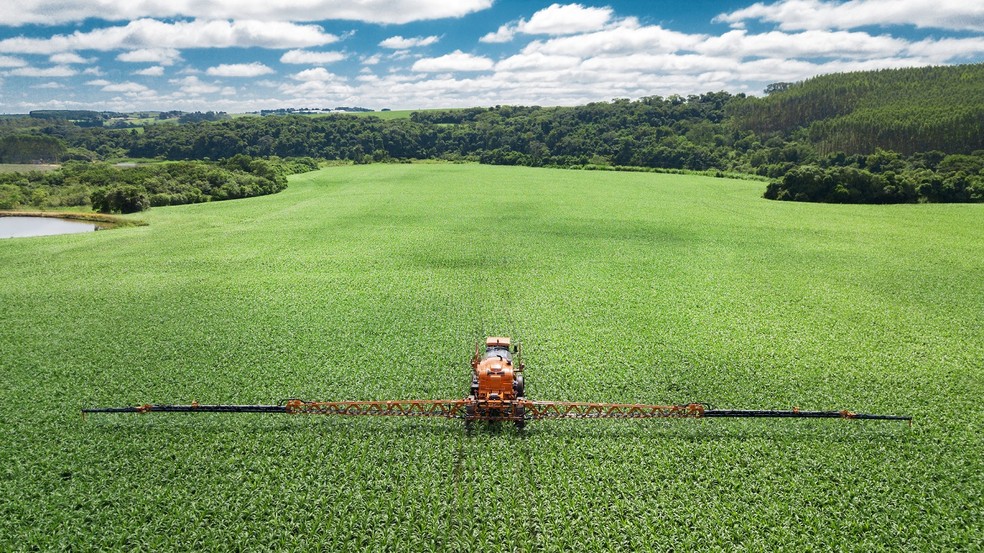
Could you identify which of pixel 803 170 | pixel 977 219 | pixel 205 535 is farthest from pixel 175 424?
pixel 803 170

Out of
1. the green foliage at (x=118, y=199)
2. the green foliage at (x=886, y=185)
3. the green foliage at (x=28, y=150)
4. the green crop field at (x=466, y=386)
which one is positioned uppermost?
the green foliage at (x=28, y=150)

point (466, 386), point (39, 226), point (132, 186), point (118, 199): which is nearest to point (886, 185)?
point (466, 386)

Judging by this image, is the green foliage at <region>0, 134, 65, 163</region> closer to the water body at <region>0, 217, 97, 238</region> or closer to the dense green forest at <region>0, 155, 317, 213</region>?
the dense green forest at <region>0, 155, 317, 213</region>

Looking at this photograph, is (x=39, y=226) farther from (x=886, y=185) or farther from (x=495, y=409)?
(x=886, y=185)

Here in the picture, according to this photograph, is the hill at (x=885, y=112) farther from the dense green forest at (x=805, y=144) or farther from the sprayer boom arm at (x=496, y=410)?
the sprayer boom arm at (x=496, y=410)

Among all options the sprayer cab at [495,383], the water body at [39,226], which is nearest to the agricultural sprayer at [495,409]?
the sprayer cab at [495,383]

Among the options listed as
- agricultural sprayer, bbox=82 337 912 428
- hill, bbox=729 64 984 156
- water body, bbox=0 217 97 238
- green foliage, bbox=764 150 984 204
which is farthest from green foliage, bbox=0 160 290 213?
hill, bbox=729 64 984 156
